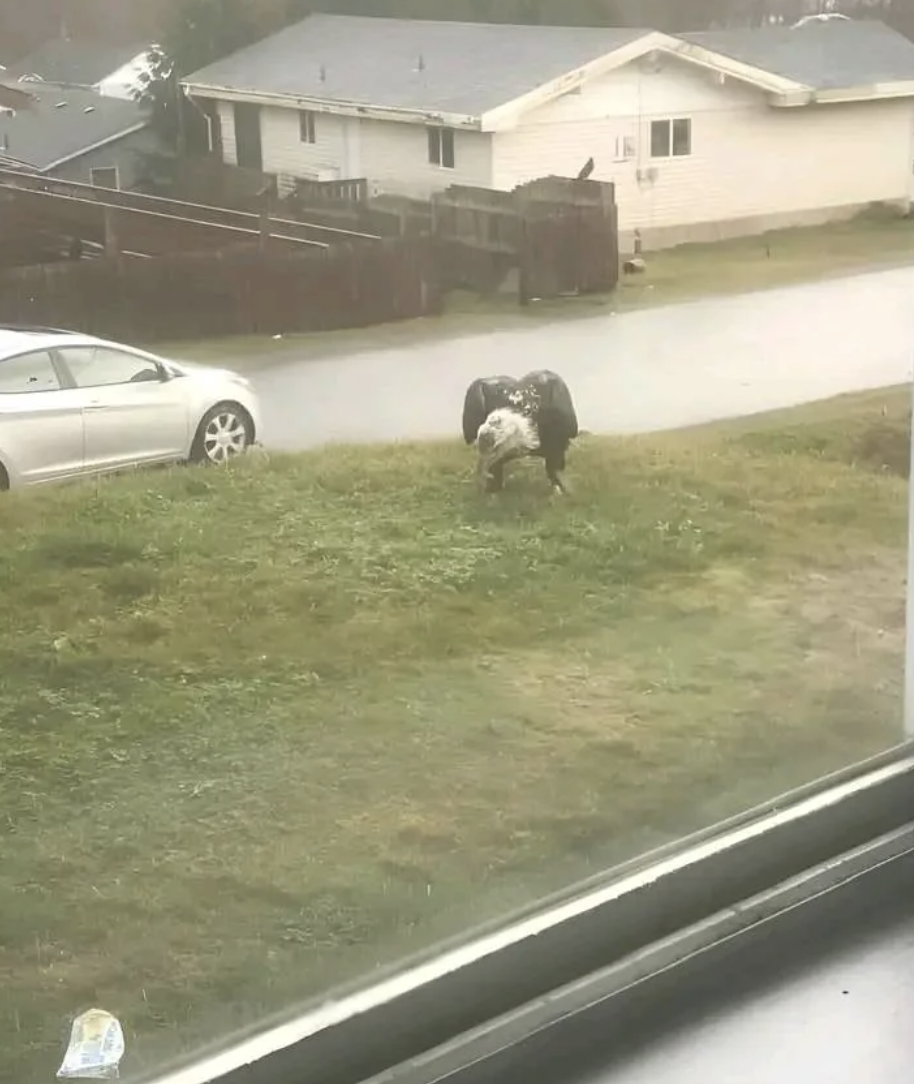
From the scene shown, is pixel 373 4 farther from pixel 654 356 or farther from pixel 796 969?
pixel 796 969

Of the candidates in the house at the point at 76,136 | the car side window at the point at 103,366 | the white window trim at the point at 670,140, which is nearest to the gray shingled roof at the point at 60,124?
the house at the point at 76,136

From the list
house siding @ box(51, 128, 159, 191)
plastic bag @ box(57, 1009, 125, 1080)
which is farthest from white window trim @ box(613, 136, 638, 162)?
plastic bag @ box(57, 1009, 125, 1080)

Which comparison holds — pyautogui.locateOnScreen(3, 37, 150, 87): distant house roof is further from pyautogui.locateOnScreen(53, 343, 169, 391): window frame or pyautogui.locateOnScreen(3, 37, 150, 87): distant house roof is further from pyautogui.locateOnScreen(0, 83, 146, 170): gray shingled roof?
pyautogui.locateOnScreen(53, 343, 169, 391): window frame

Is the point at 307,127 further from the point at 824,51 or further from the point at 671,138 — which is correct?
the point at 824,51

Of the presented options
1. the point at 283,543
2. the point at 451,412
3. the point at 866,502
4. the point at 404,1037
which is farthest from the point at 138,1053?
the point at 866,502

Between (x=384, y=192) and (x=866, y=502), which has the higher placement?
(x=384, y=192)

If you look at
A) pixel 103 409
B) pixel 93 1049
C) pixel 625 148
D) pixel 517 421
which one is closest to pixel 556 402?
pixel 517 421

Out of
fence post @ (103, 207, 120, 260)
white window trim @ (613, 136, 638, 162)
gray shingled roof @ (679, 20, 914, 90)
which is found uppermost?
gray shingled roof @ (679, 20, 914, 90)
